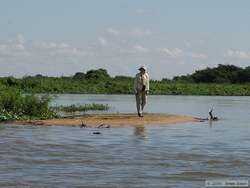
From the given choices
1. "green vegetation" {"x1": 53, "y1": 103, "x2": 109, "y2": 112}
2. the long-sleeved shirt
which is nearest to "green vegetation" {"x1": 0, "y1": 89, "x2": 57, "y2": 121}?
the long-sleeved shirt

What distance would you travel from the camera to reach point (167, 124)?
2177 centimetres

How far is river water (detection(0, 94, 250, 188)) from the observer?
35.0 feet

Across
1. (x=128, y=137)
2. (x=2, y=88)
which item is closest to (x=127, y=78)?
(x=2, y=88)

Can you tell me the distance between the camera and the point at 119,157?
13.2 metres

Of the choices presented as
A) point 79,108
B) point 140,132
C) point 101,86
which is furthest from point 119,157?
point 101,86

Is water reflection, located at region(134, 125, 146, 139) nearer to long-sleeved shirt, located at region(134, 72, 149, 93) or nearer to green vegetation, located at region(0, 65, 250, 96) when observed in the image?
long-sleeved shirt, located at region(134, 72, 149, 93)

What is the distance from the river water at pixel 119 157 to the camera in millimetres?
10680

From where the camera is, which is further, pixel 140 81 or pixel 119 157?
pixel 140 81

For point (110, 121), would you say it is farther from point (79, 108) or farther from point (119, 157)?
point (79, 108)

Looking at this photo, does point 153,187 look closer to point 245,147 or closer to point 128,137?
point 245,147

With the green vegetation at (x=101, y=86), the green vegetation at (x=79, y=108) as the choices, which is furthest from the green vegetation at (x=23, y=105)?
the green vegetation at (x=101, y=86)

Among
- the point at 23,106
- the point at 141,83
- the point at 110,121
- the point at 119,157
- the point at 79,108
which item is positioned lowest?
the point at 119,157

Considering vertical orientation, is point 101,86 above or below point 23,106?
above

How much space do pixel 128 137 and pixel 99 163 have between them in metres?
4.72
